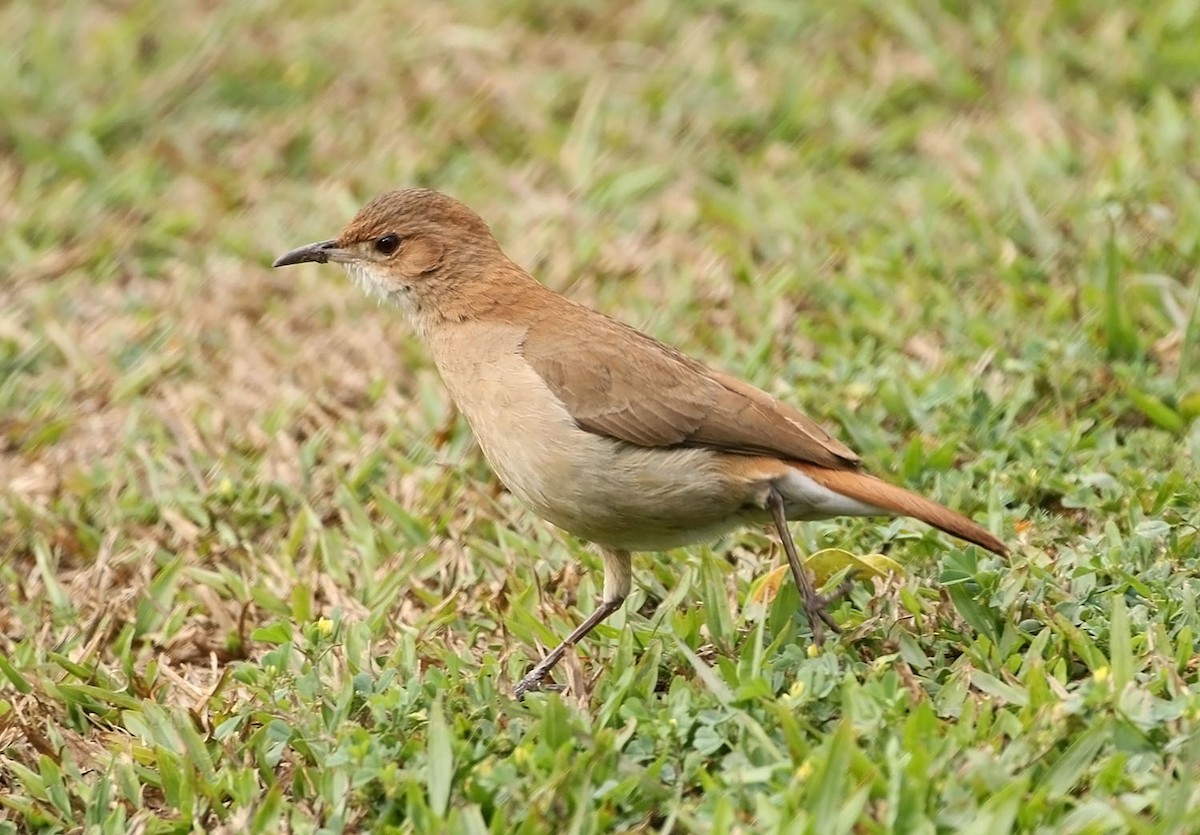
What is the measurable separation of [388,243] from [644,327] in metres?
1.63

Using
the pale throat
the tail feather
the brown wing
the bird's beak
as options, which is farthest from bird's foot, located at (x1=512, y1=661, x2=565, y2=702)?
the bird's beak

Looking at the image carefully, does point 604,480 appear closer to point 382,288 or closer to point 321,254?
point 382,288

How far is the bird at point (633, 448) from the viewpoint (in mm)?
5109

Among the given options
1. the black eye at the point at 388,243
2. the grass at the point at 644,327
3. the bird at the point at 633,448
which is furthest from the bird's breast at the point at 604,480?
the black eye at the point at 388,243

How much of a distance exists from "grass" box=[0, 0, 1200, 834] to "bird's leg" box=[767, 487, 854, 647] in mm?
79

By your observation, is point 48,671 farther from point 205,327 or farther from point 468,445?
point 205,327

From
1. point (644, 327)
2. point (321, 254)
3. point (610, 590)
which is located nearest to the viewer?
point (610, 590)

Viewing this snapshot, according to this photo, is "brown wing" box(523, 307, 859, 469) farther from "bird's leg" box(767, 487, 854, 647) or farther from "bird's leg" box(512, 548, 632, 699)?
"bird's leg" box(512, 548, 632, 699)

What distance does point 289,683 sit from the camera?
5012 millimetres

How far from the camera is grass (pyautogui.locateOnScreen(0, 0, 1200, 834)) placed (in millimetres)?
4473

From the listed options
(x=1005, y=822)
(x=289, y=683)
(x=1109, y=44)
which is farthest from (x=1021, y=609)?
(x=1109, y=44)

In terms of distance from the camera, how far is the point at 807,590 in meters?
5.04

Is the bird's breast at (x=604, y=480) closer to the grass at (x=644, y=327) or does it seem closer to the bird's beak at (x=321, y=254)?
the grass at (x=644, y=327)

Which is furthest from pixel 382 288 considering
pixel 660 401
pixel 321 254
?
pixel 660 401
